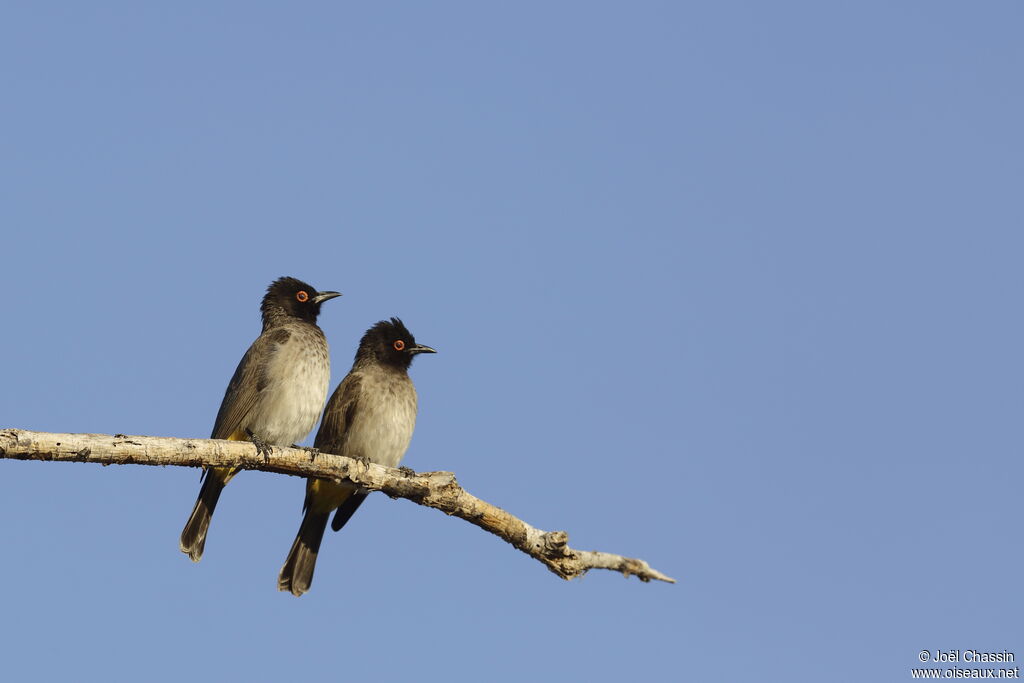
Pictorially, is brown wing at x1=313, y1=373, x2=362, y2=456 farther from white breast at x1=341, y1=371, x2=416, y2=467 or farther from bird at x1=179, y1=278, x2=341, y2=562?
bird at x1=179, y1=278, x2=341, y2=562

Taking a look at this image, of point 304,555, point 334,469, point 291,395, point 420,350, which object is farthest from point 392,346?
point 334,469

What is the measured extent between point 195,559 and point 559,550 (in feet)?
13.7

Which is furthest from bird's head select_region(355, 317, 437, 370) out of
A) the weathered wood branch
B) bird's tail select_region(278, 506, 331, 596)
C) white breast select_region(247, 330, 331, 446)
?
the weathered wood branch

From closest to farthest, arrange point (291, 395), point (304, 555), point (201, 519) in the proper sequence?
1. point (201, 519)
2. point (291, 395)
3. point (304, 555)

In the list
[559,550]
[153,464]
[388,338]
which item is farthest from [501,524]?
[388,338]

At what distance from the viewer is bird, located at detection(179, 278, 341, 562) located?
11.0 m

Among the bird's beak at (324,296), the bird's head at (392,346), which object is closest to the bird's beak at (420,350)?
the bird's head at (392,346)

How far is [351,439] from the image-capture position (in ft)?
38.3

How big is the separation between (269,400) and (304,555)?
5.46 ft

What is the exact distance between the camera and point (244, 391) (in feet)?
36.7

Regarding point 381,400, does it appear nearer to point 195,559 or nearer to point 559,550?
point 195,559

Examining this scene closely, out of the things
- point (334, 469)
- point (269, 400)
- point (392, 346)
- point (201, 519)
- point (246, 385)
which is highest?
point (392, 346)

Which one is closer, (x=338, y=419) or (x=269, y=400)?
(x=269, y=400)

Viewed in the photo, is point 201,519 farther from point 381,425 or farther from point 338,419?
point 381,425
